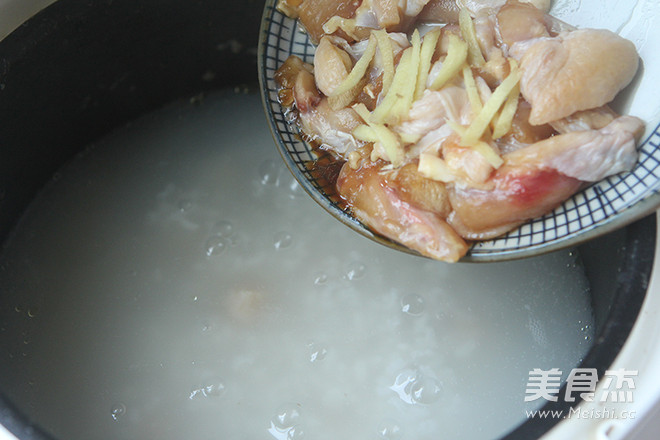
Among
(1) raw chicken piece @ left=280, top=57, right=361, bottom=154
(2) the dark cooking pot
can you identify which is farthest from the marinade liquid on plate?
(1) raw chicken piece @ left=280, top=57, right=361, bottom=154

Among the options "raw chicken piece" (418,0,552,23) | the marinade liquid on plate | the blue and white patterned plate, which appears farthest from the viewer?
the marinade liquid on plate

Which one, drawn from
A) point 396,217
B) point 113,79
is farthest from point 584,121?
point 113,79

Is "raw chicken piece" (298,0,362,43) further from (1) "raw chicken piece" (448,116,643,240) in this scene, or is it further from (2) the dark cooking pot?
(1) "raw chicken piece" (448,116,643,240)

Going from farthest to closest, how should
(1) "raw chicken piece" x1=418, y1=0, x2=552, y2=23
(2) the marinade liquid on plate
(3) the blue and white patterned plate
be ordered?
(2) the marinade liquid on plate
(1) "raw chicken piece" x1=418, y1=0, x2=552, y2=23
(3) the blue and white patterned plate

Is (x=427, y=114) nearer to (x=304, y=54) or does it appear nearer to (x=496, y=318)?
(x=304, y=54)

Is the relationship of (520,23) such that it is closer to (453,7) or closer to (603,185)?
(453,7)

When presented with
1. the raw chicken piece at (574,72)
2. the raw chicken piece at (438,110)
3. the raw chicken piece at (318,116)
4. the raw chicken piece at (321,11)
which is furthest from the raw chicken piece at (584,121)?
the raw chicken piece at (321,11)
